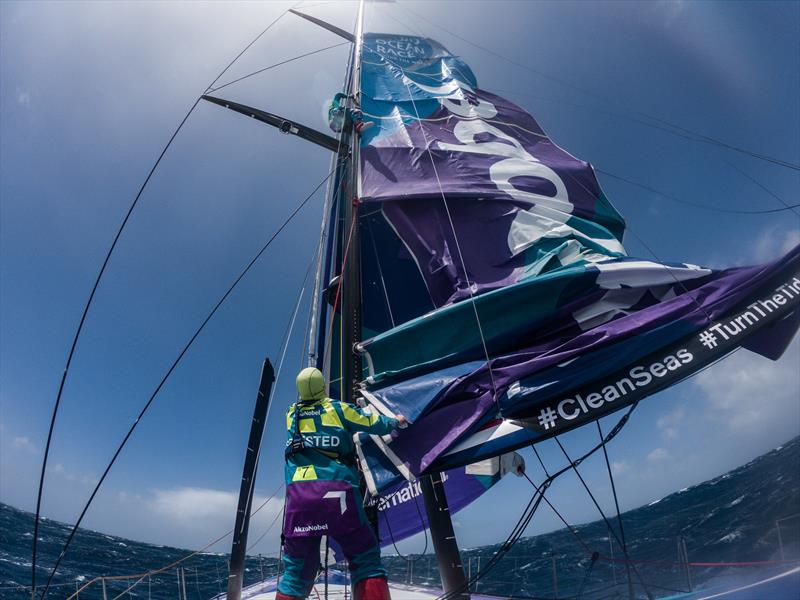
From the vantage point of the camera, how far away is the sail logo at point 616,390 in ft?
11.1

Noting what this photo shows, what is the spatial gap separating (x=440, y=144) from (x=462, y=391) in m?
3.99

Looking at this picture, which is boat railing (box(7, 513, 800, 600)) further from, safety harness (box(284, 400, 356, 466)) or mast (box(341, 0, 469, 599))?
safety harness (box(284, 400, 356, 466))

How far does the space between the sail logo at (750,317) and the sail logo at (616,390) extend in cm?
23

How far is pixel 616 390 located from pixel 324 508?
7.75 ft

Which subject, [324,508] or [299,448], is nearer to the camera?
[324,508]

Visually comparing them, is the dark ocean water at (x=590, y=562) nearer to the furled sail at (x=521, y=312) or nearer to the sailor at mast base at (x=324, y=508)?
the furled sail at (x=521, y=312)

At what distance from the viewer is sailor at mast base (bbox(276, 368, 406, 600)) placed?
2.83 meters

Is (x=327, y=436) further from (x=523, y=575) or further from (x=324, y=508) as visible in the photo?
(x=523, y=575)

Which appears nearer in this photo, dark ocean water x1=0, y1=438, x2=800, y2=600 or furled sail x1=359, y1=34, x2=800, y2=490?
furled sail x1=359, y1=34, x2=800, y2=490

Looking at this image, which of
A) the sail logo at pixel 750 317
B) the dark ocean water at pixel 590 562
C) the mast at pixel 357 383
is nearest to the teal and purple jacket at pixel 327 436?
the mast at pixel 357 383

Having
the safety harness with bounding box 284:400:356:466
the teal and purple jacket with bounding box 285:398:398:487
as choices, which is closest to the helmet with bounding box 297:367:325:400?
the teal and purple jacket with bounding box 285:398:398:487

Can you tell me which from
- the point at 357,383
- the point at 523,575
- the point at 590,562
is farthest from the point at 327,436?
the point at 523,575

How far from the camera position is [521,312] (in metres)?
4.14

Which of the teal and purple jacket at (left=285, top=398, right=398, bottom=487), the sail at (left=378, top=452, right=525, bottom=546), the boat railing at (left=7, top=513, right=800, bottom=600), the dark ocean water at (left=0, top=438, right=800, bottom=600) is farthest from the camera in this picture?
the dark ocean water at (left=0, top=438, right=800, bottom=600)
